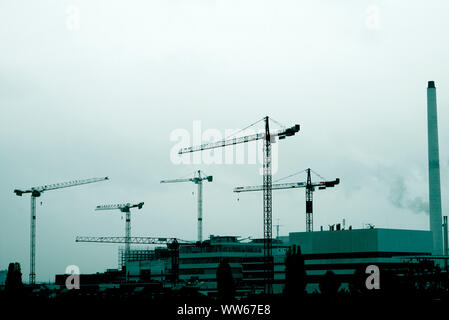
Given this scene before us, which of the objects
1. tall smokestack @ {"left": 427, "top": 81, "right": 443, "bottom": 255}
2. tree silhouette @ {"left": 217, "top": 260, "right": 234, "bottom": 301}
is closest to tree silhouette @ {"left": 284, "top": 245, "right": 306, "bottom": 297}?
tree silhouette @ {"left": 217, "top": 260, "right": 234, "bottom": 301}

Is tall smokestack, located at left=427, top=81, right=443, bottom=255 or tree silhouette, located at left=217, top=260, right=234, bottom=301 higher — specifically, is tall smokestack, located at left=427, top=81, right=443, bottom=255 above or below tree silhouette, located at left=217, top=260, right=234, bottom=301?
above

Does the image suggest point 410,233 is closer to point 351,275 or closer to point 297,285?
point 351,275

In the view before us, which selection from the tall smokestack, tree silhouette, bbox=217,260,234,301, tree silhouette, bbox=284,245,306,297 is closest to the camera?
tree silhouette, bbox=284,245,306,297

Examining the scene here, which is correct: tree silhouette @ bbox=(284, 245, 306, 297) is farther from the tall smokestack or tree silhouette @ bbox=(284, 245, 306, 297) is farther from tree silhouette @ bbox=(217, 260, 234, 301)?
the tall smokestack

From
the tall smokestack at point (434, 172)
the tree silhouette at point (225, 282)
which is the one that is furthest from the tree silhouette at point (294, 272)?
the tall smokestack at point (434, 172)

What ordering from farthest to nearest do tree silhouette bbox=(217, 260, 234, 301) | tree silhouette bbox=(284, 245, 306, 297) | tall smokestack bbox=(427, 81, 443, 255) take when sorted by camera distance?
tall smokestack bbox=(427, 81, 443, 255) → tree silhouette bbox=(217, 260, 234, 301) → tree silhouette bbox=(284, 245, 306, 297)

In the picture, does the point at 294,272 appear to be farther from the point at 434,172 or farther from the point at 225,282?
the point at 434,172

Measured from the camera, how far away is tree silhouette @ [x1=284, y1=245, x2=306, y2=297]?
2222 inches

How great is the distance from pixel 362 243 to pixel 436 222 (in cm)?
4078

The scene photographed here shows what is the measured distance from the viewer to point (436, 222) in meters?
173
